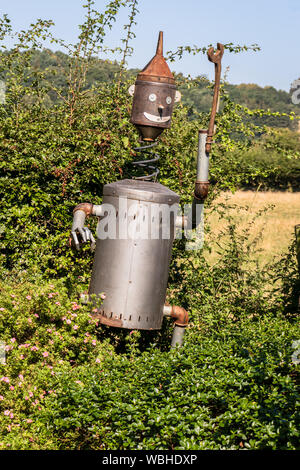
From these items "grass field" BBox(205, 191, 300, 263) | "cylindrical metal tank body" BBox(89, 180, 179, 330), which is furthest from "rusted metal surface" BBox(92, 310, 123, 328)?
"grass field" BBox(205, 191, 300, 263)

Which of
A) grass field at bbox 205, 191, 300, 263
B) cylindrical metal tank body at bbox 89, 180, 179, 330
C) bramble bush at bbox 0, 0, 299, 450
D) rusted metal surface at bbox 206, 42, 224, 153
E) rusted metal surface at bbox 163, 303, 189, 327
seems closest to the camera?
bramble bush at bbox 0, 0, 299, 450

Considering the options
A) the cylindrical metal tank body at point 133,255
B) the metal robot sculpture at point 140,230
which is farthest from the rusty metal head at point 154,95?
the cylindrical metal tank body at point 133,255

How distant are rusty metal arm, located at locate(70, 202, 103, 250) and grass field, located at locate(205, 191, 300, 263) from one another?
10.9 ft

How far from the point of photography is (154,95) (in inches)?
192

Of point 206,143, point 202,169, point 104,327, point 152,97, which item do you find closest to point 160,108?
point 152,97

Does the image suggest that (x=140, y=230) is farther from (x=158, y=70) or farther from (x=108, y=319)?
(x=158, y=70)

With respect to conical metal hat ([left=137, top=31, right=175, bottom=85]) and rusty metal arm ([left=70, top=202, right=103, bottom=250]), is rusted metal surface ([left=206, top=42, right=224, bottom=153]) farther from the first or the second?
rusty metal arm ([left=70, top=202, right=103, bottom=250])

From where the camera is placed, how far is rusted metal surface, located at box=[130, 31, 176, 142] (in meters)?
4.87

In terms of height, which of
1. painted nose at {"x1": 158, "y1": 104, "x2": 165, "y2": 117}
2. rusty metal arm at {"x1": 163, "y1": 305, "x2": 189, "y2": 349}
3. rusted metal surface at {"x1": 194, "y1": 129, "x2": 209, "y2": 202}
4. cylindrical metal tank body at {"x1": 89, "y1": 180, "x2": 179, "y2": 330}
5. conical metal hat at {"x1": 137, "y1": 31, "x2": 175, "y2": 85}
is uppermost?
conical metal hat at {"x1": 137, "y1": 31, "x2": 175, "y2": 85}

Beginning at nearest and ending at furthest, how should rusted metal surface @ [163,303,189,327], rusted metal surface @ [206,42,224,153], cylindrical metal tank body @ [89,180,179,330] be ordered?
cylindrical metal tank body @ [89,180,179,330], rusted metal surface @ [206,42,224,153], rusted metal surface @ [163,303,189,327]

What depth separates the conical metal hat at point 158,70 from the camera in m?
4.87

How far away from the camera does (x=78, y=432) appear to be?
3.63m

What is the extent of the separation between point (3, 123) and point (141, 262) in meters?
2.55

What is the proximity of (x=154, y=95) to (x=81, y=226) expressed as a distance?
1.37m
